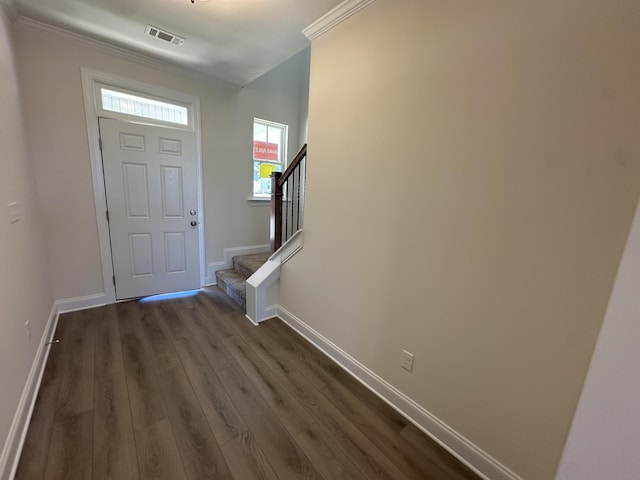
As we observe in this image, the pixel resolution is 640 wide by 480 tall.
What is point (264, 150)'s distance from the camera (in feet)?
13.0

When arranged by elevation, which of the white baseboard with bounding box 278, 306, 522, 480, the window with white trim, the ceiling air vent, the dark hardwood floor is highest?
the ceiling air vent

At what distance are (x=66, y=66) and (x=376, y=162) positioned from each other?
9.99ft

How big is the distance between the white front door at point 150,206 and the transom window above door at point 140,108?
0.35 ft

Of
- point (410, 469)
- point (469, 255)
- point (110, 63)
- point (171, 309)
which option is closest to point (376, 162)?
point (469, 255)

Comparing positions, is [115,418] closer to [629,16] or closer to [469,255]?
[469,255]

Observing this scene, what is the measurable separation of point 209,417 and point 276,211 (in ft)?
6.20

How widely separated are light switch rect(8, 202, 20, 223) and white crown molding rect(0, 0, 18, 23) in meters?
1.53

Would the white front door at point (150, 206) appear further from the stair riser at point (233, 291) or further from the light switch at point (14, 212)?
the light switch at point (14, 212)

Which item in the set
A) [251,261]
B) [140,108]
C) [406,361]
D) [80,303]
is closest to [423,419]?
[406,361]

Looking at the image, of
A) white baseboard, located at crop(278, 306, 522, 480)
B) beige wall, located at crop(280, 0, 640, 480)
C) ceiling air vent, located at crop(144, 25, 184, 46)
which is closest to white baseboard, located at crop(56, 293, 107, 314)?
white baseboard, located at crop(278, 306, 522, 480)

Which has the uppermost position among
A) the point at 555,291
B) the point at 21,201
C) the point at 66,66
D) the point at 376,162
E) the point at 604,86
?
the point at 66,66

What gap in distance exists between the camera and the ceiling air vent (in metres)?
2.21

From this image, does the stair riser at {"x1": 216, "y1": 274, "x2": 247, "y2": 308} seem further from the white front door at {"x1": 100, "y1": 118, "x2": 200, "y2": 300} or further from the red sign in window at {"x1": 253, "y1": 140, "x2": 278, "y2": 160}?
the red sign in window at {"x1": 253, "y1": 140, "x2": 278, "y2": 160}

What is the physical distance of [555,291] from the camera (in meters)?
1.06
